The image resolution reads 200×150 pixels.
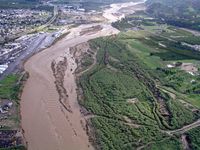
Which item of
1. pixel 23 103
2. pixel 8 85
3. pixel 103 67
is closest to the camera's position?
pixel 23 103

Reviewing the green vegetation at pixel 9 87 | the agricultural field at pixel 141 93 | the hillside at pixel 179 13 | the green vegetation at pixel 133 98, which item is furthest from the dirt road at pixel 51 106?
the hillside at pixel 179 13

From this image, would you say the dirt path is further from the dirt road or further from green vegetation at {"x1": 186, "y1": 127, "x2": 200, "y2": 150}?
green vegetation at {"x1": 186, "y1": 127, "x2": 200, "y2": 150}

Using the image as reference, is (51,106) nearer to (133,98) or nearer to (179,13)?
(133,98)

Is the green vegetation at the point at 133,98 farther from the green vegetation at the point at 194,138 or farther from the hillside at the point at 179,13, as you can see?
the hillside at the point at 179,13

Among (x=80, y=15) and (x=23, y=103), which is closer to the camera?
(x=23, y=103)

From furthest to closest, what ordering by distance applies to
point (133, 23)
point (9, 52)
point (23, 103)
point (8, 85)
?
point (133, 23) < point (9, 52) < point (8, 85) < point (23, 103)

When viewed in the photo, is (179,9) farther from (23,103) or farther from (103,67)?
(23,103)

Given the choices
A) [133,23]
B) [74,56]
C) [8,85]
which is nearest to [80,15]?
[133,23]
